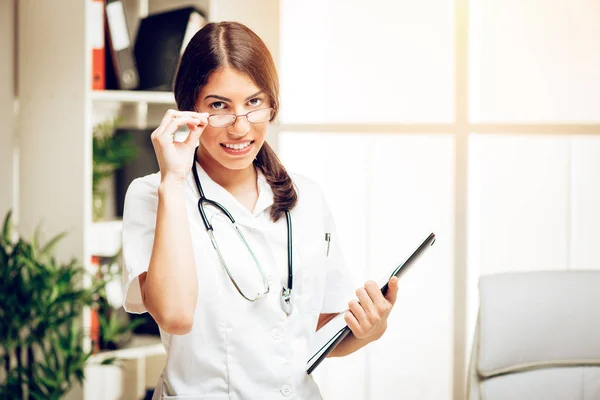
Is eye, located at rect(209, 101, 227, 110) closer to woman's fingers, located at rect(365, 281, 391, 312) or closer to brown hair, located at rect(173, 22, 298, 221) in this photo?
brown hair, located at rect(173, 22, 298, 221)

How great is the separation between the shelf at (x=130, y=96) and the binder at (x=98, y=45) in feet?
0.25

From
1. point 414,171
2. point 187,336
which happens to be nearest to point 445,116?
point 414,171

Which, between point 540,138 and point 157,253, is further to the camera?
point 540,138

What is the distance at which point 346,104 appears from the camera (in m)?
2.60

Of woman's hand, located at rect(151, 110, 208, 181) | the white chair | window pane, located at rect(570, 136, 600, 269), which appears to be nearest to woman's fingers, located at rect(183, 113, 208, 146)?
woman's hand, located at rect(151, 110, 208, 181)

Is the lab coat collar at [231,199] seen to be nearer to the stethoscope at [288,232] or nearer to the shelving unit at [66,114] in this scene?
the stethoscope at [288,232]

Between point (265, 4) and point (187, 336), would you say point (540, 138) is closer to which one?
point (265, 4)

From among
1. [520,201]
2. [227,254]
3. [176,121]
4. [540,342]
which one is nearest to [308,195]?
[227,254]

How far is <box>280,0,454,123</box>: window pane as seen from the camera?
2.42m

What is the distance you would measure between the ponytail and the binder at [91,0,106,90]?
1.29 m

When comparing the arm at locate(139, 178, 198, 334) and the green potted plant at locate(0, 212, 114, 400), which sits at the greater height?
the arm at locate(139, 178, 198, 334)

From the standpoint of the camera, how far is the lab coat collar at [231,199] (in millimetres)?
1427

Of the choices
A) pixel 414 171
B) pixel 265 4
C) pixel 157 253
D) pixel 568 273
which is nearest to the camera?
pixel 157 253

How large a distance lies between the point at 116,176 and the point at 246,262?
1644 millimetres
